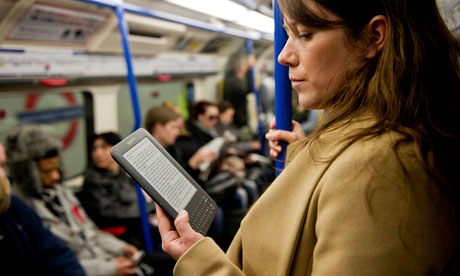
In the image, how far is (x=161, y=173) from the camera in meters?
1.05

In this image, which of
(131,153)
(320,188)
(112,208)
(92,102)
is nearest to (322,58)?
(320,188)

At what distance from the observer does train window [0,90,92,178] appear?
2.88m

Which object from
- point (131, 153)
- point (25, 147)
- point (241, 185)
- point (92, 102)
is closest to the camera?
point (131, 153)

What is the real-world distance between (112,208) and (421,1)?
2.59 m

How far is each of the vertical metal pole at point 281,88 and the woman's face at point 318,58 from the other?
11.3 inches

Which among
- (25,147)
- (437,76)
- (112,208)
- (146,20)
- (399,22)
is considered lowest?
(112,208)

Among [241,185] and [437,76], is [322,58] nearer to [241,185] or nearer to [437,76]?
[437,76]

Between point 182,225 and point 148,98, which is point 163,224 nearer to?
point 182,225

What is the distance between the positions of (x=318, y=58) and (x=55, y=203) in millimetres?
2317

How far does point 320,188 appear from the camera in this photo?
0.71m

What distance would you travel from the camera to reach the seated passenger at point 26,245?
1805 millimetres

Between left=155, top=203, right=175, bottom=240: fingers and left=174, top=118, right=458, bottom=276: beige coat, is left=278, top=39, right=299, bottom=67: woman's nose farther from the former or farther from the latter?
left=155, top=203, right=175, bottom=240: fingers

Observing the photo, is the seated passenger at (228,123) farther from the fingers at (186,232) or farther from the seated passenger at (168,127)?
the fingers at (186,232)

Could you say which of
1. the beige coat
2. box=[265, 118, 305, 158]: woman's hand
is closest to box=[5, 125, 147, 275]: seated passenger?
box=[265, 118, 305, 158]: woman's hand
